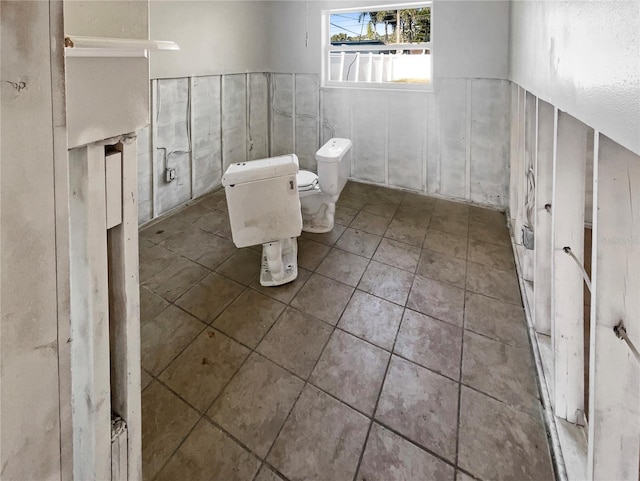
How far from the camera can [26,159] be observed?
1.44ft

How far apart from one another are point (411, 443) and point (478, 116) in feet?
10.3

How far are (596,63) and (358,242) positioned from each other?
2.14 meters

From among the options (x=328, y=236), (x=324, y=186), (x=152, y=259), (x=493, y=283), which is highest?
(x=324, y=186)

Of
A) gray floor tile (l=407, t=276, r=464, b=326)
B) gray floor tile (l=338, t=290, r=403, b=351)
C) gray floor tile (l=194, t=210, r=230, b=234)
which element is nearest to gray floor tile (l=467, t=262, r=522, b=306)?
gray floor tile (l=407, t=276, r=464, b=326)

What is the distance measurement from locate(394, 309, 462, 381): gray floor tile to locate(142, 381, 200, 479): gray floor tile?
3.28 ft

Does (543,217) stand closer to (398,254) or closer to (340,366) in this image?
(398,254)

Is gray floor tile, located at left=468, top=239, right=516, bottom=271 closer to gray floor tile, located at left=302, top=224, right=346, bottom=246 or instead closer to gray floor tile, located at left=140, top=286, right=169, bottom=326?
gray floor tile, located at left=302, top=224, right=346, bottom=246

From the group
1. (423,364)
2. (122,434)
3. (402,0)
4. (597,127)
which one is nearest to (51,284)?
(122,434)

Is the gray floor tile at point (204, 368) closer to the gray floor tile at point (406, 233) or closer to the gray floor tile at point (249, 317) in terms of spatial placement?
the gray floor tile at point (249, 317)

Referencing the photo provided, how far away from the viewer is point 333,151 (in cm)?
262

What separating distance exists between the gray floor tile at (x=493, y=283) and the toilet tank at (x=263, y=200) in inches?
48.3

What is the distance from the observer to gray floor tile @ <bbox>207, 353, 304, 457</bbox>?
1348 mm

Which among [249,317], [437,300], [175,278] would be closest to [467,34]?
[437,300]

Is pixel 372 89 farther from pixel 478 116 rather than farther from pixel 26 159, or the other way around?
pixel 26 159
